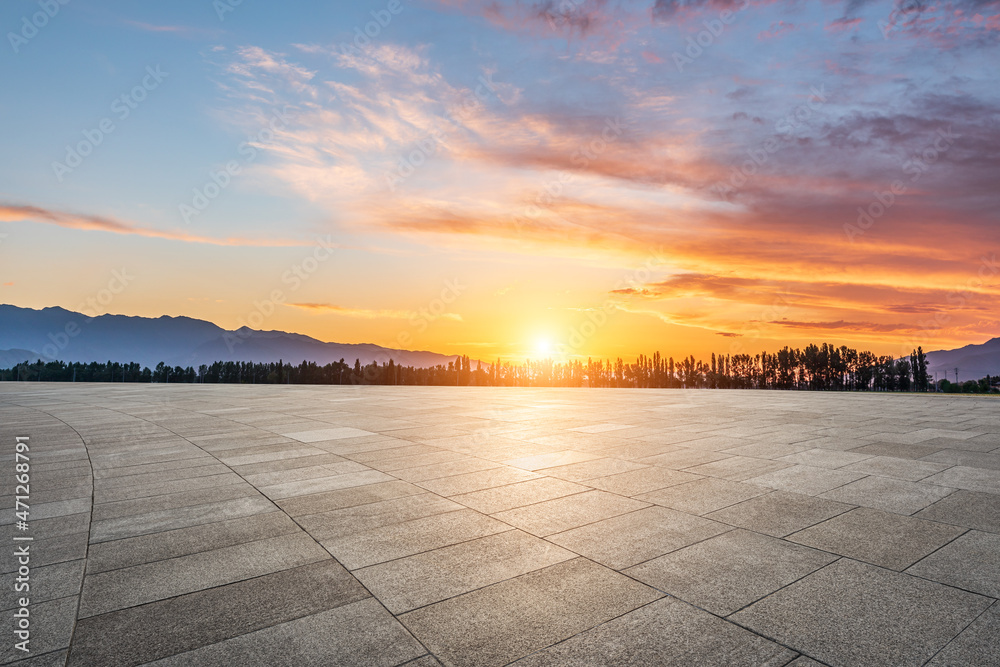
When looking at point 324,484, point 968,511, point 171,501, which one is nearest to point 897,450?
point 968,511

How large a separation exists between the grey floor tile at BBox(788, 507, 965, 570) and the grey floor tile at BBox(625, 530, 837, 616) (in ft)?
1.40

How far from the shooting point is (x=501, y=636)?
410 centimetres

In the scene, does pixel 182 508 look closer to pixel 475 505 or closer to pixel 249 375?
pixel 475 505

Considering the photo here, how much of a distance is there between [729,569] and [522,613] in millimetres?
2394

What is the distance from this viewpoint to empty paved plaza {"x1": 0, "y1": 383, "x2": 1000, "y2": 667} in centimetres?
403

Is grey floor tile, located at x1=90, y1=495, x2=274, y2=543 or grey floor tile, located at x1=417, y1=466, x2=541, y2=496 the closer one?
grey floor tile, located at x1=90, y1=495, x2=274, y2=543

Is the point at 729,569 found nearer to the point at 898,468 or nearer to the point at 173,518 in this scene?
the point at 173,518

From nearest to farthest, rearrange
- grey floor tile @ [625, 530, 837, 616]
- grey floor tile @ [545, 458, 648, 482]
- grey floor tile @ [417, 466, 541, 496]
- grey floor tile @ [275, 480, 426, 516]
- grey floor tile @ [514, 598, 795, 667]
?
grey floor tile @ [514, 598, 795, 667] → grey floor tile @ [625, 530, 837, 616] → grey floor tile @ [275, 480, 426, 516] → grey floor tile @ [417, 466, 541, 496] → grey floor tile @ [545, 458, 648, 482]

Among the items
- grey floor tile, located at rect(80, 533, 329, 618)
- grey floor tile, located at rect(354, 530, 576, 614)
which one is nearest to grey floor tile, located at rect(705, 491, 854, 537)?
grey floor tile, located at rect(354, 530, 576, 614)

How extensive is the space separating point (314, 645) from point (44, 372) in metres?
165

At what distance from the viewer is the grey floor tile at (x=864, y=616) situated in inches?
154

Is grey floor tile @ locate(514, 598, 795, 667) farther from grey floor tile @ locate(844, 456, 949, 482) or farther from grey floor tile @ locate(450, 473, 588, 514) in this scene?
grey floor tile @ locate(844, 456, 949, 482)

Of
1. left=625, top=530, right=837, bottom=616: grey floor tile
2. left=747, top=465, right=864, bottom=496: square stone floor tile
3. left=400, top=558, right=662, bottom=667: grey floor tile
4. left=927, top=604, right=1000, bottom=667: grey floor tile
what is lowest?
left=400, top=558, right=662, bottom=667: grey floor tile

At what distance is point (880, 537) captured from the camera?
636 centimetres
